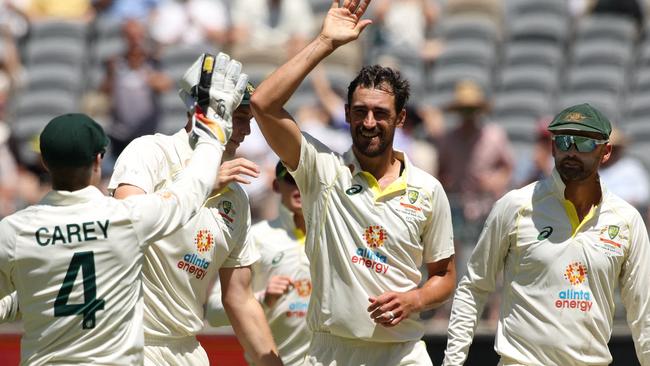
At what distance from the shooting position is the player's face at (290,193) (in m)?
8.06

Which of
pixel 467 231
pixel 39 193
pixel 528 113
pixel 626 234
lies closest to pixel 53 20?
pixel 39 193

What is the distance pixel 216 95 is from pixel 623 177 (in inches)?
245

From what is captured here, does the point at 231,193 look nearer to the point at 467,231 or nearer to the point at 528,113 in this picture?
the point at 467,231

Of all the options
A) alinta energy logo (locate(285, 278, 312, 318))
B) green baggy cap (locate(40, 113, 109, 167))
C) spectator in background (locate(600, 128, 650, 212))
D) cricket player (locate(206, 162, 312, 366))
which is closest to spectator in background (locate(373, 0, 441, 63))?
spectator in background (locate(600, 128, 650, 212))

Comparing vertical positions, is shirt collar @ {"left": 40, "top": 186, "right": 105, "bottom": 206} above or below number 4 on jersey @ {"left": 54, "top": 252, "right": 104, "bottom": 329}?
above

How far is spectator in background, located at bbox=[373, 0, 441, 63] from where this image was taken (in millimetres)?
14211

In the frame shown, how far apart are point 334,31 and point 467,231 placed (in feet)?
15.6

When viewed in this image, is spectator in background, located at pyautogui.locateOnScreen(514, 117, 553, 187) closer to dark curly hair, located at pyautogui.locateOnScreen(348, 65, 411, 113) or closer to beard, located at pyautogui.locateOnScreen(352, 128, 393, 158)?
dark curly hair, located at pyautogui.locateOnScreen(348, 65, 411, 113)

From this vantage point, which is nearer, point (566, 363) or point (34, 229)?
point (34, 229)

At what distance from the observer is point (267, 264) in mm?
8117

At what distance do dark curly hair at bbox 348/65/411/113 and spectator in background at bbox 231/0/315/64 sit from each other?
25.1ft

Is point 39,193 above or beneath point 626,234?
beneath

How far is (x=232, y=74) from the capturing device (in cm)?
593

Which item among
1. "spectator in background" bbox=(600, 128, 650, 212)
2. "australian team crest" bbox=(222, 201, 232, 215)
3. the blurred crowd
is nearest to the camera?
"australian team crest" bbox=(222, 201, 232, 215)
